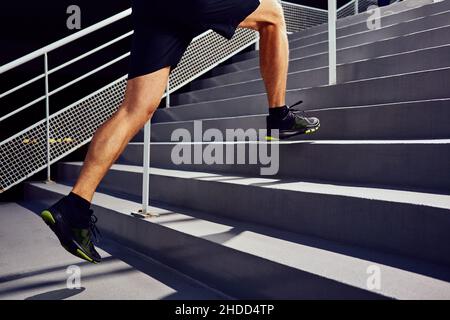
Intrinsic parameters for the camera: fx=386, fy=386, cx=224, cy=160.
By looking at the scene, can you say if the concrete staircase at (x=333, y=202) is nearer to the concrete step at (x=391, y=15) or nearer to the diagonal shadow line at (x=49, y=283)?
the diagonal shadow line at (x=49, y=283)

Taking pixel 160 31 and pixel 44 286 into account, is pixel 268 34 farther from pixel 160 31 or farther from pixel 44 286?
pixel 44 286

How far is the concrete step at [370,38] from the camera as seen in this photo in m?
2.29

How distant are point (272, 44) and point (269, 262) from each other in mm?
837

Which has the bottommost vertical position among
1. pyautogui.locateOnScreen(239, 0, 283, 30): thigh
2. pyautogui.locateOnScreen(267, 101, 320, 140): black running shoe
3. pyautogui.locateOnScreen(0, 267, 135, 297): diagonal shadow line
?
pyautogui.locateOnScreen(0, 267, 135, 297): diagonal shadow line

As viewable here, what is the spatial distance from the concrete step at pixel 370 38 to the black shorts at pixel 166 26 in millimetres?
1454

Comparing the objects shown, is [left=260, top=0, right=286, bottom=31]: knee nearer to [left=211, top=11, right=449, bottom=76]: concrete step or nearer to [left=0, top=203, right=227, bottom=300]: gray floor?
[left=0, top=203, right=227, bottom=300]: gray floor

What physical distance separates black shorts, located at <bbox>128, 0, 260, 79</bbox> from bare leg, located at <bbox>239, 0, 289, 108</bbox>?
8.5 inches

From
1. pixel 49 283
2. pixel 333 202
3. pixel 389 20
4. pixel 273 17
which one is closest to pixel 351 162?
pixel 333 202

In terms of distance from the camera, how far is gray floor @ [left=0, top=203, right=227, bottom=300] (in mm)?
1118

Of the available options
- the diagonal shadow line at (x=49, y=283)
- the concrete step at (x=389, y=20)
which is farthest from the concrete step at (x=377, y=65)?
the diagonal shadow line at (x=49, y=283)

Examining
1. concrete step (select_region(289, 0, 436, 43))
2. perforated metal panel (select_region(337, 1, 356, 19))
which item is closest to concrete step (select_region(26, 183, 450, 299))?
concrete step (select_region(289, 0, 436, 43))

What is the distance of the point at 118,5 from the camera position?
12.6 ft

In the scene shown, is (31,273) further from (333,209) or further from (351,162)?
(351,162)

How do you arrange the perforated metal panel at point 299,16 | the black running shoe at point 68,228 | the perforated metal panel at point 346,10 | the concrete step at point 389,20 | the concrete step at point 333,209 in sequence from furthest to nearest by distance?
the perforated metal panel at point 346,10 < the perforated metal panel at point 299,16 < the concrete step at point 389,20 < the black running shoe at point 68,228 < the concrete step at point 333,209
